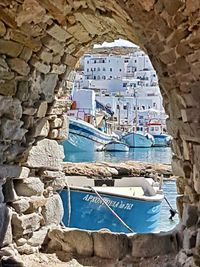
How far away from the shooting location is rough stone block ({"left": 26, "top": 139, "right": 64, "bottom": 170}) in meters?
4.41

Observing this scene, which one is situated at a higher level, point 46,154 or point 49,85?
point 49,85

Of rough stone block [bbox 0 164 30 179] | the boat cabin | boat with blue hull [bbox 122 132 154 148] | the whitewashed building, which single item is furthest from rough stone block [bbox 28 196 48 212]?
the boat cabin

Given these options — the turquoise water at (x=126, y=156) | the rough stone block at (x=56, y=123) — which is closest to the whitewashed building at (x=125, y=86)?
the turquoise water at (x=126, y=156)

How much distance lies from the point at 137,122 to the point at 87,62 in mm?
12344

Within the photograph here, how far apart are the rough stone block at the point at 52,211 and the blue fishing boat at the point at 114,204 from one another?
2832 millimetres

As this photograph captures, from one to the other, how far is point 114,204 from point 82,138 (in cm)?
1908

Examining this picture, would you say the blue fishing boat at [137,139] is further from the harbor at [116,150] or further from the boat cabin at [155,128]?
the boat cabin at [155,128]

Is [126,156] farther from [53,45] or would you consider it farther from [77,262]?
[53,45]

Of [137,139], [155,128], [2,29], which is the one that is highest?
[155,128]

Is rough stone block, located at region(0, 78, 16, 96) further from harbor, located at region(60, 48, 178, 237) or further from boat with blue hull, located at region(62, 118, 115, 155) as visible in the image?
boat with blue hull, located at region(62, 118, 115, 155)

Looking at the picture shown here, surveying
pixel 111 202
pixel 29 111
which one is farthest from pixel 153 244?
pixel 111 202

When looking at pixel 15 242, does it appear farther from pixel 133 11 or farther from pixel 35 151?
pixel 133 11

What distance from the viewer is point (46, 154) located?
15.0 ft

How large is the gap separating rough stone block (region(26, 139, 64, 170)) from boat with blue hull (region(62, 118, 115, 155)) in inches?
789
